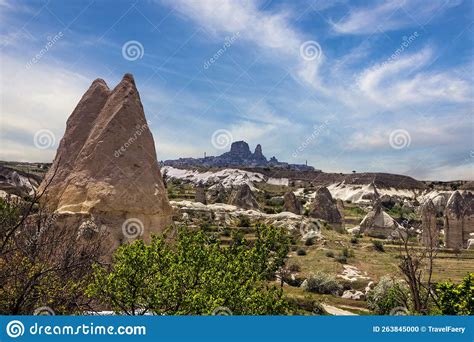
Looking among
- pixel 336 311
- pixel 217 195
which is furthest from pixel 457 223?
pixel 217 195

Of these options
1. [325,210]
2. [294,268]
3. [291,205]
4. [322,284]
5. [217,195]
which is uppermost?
[217,195]

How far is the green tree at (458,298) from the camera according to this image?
1114 cm

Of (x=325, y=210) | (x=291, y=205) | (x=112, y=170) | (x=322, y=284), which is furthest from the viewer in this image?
(x=291, y=205)

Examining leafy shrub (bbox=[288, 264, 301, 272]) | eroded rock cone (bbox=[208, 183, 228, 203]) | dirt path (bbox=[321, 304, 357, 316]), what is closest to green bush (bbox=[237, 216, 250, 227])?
leafy shrub (bbox=[288, 264, 301, 272])

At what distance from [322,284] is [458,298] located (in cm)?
1774

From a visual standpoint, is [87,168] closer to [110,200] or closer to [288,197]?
[110,200]

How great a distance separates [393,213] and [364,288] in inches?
2212

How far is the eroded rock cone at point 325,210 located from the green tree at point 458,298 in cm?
4887

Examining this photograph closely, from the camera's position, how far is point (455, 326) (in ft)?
28.3

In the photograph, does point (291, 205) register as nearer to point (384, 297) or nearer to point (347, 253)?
point (347, 253)

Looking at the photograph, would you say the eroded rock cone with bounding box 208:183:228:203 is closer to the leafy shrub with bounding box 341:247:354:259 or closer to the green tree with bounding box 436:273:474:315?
the leafy shrub with bounding box 341:247:354:259

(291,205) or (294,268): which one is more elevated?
(291,205)

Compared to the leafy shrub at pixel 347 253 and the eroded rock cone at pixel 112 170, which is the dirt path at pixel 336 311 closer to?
the eroded rock cone at pixel 112 170

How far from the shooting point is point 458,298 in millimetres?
11492
